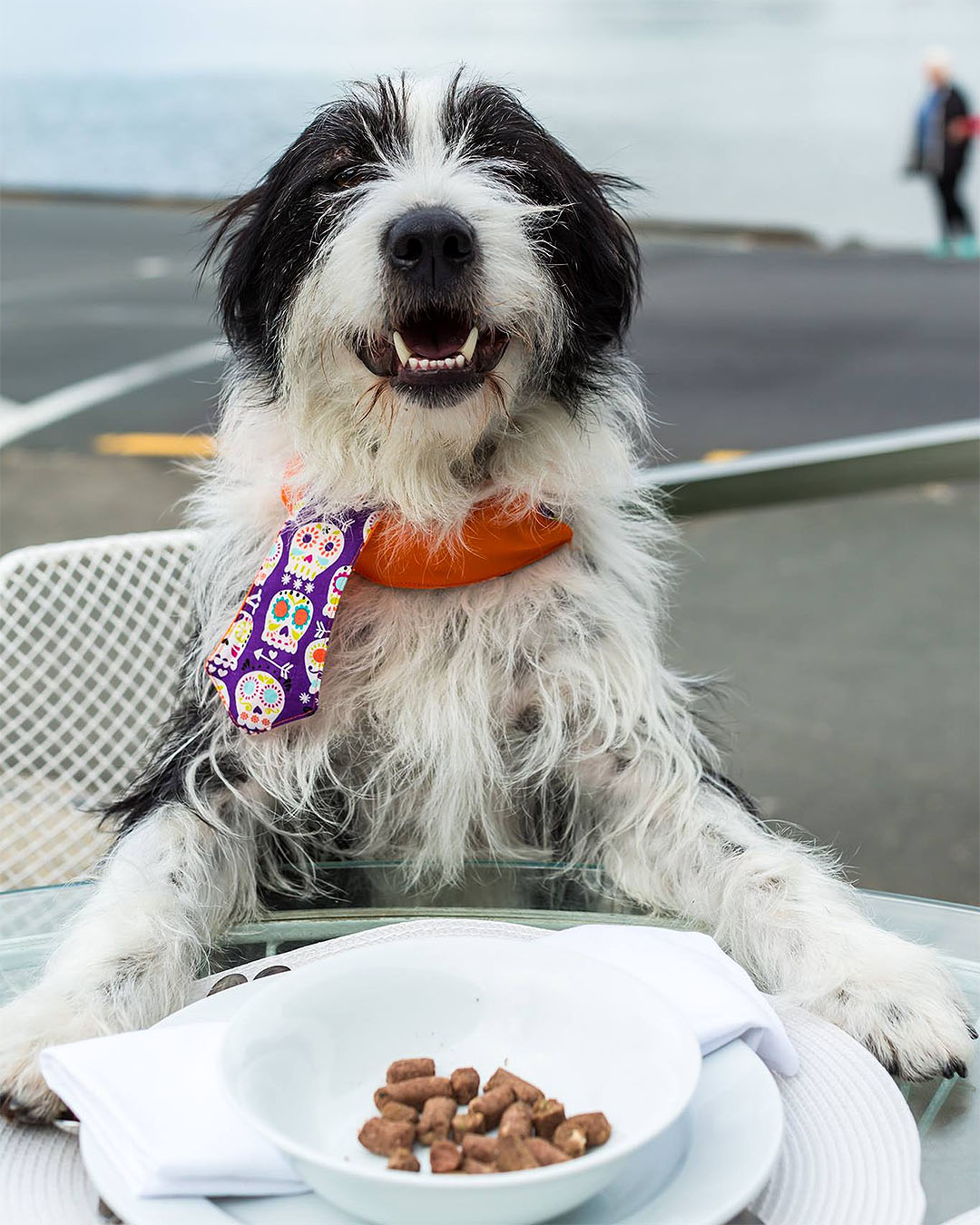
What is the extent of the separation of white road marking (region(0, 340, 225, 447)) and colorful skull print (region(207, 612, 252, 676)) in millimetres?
5751

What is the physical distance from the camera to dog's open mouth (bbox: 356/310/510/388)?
6.05 ft

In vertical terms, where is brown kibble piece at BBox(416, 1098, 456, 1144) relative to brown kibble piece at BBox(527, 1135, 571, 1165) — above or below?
below

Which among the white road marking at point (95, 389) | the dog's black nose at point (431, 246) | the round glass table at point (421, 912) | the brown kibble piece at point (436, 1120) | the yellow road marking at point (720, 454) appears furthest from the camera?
the white road marking at point (95, 389)

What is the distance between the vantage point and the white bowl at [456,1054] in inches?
37.0

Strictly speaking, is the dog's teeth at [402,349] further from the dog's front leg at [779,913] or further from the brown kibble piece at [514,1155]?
the brown kibble piece at [514,1155]

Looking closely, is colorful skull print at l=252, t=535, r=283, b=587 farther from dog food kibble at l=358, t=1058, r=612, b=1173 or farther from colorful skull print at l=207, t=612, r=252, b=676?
dog food kibble at l=358, t=1058, r=612, b=1173

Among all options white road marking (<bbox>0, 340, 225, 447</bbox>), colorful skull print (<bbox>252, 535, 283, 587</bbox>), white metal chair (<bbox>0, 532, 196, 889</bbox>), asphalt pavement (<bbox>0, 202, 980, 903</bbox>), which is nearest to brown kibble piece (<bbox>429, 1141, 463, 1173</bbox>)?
colorful skull print (<bbox>252, 535, 283, 587</bbox>)

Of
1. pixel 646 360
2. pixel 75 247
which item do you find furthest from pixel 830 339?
pixel 75 247

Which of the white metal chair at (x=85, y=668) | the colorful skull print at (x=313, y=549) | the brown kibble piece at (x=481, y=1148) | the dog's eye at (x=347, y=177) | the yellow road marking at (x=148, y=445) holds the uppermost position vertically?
the dog's eye at (x=347, y=177)

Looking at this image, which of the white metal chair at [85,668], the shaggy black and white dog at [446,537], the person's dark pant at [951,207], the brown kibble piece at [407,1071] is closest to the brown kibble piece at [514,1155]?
the brown kibble piece at [407,1071]

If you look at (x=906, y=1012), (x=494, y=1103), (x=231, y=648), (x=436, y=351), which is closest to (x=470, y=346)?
(x=436, y=351)

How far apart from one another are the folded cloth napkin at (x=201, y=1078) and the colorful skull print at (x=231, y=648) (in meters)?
0.71

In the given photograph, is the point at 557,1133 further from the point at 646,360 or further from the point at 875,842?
the point at 646,360

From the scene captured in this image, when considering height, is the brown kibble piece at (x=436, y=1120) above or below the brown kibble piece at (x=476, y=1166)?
below
